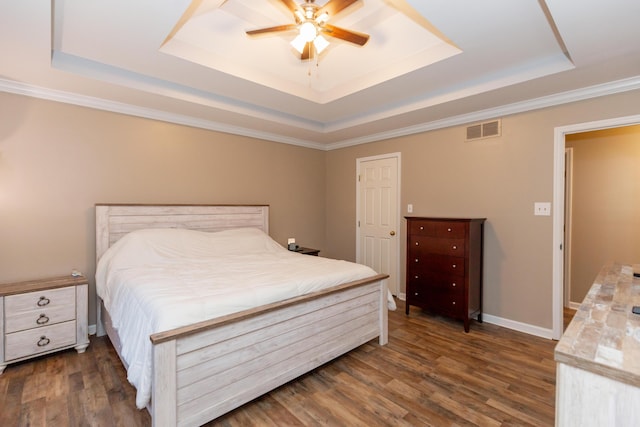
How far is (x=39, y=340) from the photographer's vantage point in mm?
2453

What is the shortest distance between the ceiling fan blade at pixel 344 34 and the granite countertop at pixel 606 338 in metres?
2.00

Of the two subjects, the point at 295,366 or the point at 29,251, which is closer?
the point at 295,366

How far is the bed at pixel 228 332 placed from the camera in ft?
5.30

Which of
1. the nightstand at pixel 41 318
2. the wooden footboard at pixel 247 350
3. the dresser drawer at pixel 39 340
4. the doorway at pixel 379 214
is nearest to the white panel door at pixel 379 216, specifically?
the doorway at pixel 379 214

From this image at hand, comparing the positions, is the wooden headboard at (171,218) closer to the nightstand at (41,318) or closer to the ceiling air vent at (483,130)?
the nightstand at (41,318)

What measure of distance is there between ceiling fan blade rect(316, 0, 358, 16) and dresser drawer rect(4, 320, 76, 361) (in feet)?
10.3

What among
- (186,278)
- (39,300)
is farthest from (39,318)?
(186,278)

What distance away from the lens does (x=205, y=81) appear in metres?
2.79

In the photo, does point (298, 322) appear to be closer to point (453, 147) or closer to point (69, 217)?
point (69, 217)

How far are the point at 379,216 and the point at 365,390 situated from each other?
2676 millimetres

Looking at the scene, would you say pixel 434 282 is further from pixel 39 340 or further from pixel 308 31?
pixel 39 340

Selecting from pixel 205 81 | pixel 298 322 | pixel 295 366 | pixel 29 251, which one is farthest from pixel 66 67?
pixel 295 366

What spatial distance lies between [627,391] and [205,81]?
3197mm

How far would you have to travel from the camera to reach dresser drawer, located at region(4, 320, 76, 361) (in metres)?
2.35
